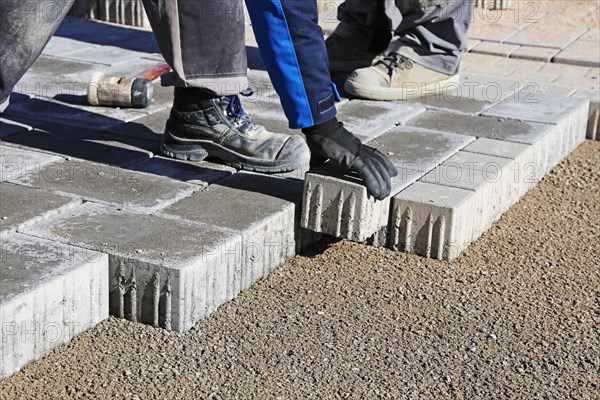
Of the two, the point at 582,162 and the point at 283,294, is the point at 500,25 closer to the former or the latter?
the point at 582,162

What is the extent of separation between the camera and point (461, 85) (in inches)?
196

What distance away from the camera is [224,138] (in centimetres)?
370

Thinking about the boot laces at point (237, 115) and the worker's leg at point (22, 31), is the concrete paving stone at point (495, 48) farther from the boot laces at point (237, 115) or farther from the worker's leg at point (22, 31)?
the worker's leg at point (22, 31)

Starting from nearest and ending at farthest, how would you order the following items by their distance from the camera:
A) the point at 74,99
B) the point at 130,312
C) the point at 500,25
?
the point at 130,312, the point at 74,99, the point at 500,25

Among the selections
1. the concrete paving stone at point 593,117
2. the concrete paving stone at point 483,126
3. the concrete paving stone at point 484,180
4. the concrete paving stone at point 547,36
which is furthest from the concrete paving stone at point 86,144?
the concrete paving stone at point 547,36

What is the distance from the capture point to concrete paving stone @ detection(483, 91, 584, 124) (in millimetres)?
4434

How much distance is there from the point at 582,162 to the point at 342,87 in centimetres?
117

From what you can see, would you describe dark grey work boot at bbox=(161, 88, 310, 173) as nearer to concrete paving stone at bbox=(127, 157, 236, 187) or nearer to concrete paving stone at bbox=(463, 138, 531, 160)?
concrete paving stone at bbox=(127, 157, 236, 187)

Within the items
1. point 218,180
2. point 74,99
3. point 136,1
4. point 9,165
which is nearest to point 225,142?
point 218,180

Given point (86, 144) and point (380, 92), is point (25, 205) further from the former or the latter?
point (380, 92)

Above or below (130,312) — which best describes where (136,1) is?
above

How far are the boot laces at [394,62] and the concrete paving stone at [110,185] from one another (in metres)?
1.63

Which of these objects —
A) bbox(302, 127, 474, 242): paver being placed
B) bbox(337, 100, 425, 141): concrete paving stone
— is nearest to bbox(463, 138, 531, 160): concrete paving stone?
bbox(337, 100, 425, 141): concrete paving stone

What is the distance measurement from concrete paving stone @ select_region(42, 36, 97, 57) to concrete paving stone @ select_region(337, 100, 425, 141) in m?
1.67
